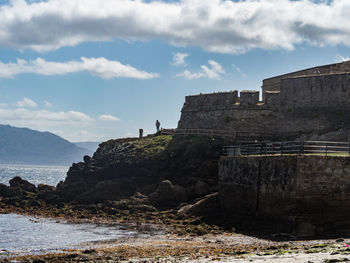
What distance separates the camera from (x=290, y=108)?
3825 centimetres

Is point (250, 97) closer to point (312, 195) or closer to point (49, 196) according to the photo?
point (49, 196)

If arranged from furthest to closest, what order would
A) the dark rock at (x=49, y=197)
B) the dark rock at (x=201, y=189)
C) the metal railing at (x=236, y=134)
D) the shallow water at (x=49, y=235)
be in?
the dark rock at (x=49, y=197) < the metal railing at (x=236, y=134) < the dark rock at (x=201, y=189) < the shallow water at (x=49, y=235)

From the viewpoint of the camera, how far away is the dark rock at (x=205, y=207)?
29.3 metres

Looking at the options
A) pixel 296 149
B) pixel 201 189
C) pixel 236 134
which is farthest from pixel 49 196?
pixel 296 149

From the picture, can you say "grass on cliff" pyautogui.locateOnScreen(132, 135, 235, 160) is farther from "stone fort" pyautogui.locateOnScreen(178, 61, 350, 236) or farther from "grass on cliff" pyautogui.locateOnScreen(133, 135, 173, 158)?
"stone fort" pyautogui.locateOnScreen(178, 61, 350, 236)

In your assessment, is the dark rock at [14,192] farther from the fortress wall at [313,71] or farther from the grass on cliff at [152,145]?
the fortress wall at [313,71]

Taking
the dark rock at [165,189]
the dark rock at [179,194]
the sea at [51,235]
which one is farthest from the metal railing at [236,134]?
the sea at [51,235]

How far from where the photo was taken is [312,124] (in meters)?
36.2

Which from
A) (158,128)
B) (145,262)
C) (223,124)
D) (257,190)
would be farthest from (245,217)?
(158,128)

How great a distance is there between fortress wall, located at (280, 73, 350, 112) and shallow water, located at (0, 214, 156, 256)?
15.7 metres

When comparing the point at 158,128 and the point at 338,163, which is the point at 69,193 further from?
the point at 338,163

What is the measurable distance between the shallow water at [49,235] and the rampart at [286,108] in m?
14.8

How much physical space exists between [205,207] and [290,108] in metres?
12.1

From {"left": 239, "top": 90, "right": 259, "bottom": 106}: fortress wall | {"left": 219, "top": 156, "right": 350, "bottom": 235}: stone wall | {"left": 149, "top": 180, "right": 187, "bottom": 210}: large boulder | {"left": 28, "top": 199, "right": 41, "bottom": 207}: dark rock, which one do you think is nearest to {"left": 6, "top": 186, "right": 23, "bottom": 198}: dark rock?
{"left": 28, "top": 199, "right": 41, "bottom": 207}: dark rock
